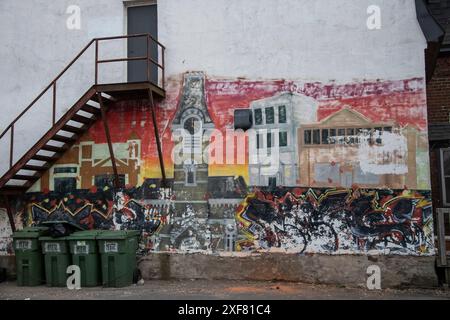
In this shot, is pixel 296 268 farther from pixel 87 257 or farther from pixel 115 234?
pixel 87 257

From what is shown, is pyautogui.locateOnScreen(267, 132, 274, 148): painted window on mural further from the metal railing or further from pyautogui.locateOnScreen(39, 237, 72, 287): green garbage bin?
pyautogui.locateOnScreen(39, 237, 72, 287): green garbage bin

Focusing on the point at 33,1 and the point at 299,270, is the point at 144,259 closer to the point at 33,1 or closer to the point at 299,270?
the point at 299,270

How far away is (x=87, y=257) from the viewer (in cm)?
1012

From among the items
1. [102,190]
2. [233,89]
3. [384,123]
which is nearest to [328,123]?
[384,123]

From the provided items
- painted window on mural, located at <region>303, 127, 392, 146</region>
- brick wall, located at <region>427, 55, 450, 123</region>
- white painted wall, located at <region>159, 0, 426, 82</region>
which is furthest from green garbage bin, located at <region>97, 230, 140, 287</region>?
brick wall, located at <region>427, 55, 450, 123</region>

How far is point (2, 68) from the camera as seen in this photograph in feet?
39.3

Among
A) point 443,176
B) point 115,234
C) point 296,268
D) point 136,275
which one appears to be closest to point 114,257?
point 115,234

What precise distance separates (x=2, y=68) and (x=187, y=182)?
5.26 m

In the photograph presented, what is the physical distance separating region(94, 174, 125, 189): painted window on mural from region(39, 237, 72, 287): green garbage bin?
1496 mm

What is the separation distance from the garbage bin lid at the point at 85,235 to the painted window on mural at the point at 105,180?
1.17 metres

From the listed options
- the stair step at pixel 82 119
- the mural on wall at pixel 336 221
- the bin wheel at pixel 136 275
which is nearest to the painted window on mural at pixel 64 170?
the stair step at pixel 82 119

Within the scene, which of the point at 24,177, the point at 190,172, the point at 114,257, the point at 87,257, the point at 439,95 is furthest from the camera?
the point at 439,95

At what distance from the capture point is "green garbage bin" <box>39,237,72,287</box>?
33.6ft

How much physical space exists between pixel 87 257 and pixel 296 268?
414cm
